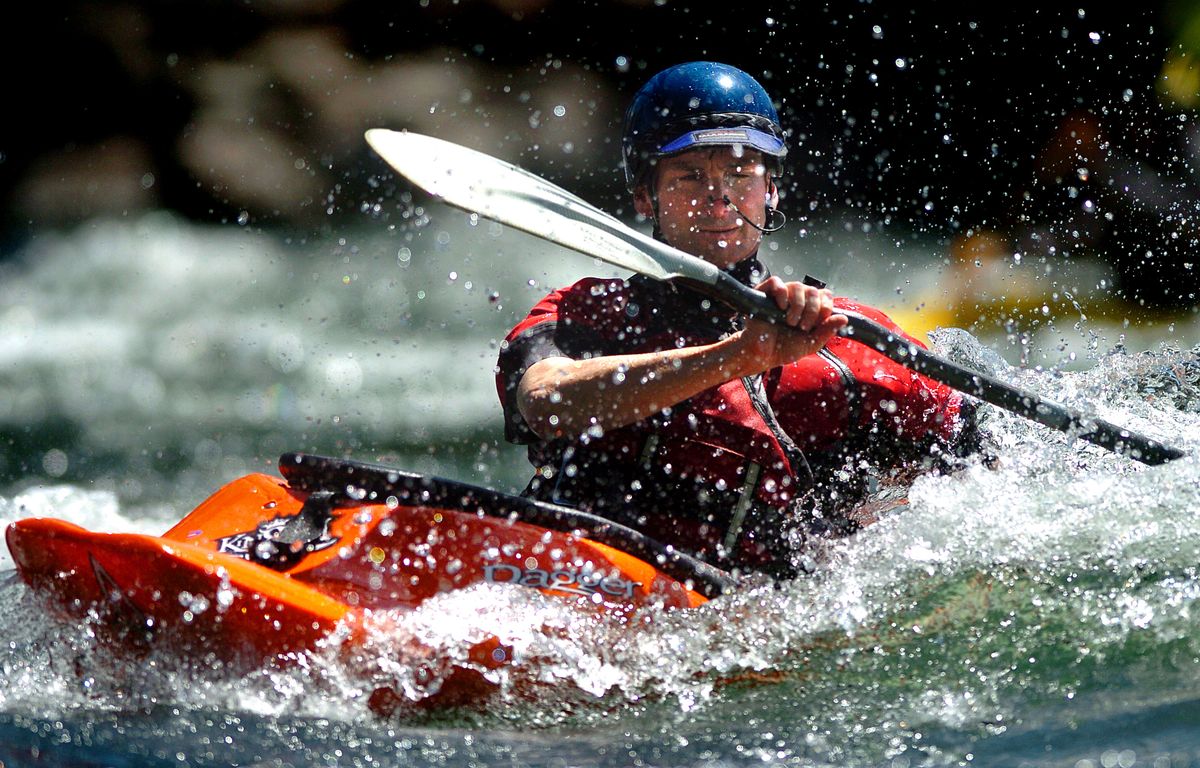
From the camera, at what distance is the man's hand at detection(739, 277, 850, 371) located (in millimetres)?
1896

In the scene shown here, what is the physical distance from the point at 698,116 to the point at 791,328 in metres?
0.64

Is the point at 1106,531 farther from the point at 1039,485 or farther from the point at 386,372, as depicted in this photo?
the point at 386,372

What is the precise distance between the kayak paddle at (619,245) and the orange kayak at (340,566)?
429 millimetres

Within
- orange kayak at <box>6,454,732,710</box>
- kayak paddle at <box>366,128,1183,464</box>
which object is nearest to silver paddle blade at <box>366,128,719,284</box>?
kayak paddle at <box>366,128,1183,464</box>

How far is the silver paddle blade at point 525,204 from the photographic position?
2037 millimetres

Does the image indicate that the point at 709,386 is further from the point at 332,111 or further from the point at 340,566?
the point at 332,111

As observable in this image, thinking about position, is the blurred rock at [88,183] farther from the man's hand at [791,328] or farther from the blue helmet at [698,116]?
the man's hand at [791,328]

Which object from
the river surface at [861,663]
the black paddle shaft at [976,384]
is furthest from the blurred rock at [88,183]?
the black paddle shaft at [976,384]

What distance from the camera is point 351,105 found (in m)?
6.40

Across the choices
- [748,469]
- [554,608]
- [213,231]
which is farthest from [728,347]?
[213,231]

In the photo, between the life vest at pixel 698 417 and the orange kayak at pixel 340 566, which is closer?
the orange kayak at pixel 340 566

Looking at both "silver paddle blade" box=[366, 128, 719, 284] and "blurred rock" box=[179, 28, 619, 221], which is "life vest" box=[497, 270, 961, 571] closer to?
"silver paddle blade" box=[366, 128, 719, 284]

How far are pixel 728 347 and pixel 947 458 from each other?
2.33ft

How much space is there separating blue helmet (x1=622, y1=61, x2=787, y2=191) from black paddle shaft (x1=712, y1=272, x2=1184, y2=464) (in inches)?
18.9
